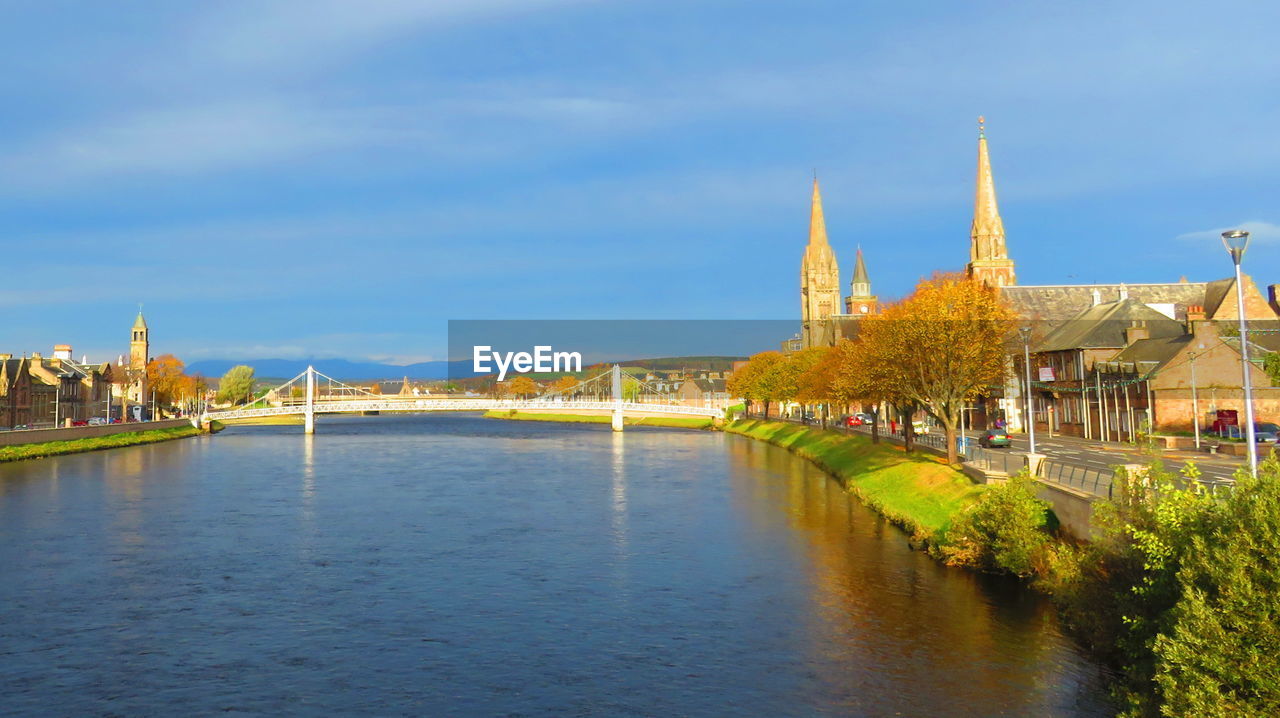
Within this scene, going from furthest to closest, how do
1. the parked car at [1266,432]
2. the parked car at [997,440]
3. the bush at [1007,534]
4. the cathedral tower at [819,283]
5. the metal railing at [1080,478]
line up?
the cathedral tower at [819,283]
the parked car at [997,440]
the parked car at [1266,432]
the bush at [1007,534]
the metal railing at [1080,478]

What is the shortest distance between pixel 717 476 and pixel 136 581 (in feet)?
146

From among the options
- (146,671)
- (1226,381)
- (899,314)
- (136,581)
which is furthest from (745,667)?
(1226,381)

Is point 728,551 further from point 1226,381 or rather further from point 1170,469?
point 1226,381

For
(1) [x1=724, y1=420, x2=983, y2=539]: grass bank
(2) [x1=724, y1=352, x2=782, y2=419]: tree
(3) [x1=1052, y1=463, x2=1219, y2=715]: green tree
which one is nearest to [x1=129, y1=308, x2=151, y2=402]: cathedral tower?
(2) [x1=724, y1=352, x2=782, y2=419]: tree

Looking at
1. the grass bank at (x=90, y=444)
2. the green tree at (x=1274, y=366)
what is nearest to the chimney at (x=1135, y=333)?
the green tree at (x=1274, y=366)

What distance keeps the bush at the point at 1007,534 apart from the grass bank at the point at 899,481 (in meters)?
2.21

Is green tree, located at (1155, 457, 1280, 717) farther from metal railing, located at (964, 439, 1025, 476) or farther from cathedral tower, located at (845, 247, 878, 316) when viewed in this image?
cathedral tower, located at (845, 247, 878, 316)

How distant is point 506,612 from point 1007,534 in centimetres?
1690

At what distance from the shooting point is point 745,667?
78.8 ft

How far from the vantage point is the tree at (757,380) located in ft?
411

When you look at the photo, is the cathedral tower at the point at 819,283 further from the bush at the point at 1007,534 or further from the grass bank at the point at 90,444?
the bush at the point at 1007,534

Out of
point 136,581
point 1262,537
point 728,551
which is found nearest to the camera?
point 1262,537

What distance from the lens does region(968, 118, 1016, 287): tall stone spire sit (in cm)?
12769

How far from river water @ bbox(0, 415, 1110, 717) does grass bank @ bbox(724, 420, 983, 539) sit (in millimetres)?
1636
